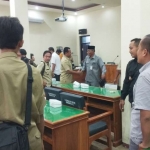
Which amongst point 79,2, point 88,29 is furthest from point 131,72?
point 88,29

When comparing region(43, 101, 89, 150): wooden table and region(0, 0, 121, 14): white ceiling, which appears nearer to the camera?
region(43, 101, 89, 150): wooden table

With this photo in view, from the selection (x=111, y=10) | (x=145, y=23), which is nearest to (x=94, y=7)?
(x=111, y=10)

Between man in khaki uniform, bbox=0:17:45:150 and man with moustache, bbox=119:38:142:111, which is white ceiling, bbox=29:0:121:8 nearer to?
man with moustache, bbox=119:38:142:111

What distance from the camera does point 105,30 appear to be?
8562 millimetres

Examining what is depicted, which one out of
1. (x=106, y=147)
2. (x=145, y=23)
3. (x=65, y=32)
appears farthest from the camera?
(x=65, y=32)

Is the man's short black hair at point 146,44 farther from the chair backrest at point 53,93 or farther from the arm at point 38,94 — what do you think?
the chair backrest at point 53,93

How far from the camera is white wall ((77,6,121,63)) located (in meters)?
8.13

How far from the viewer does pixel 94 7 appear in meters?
8.34

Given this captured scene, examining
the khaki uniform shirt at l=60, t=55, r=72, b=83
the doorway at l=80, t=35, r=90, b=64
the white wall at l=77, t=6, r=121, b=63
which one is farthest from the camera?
the doorway at l=80, t=35, r=90, b=64

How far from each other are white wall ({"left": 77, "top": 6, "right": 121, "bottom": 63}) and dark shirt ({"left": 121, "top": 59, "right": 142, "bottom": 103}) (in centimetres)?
567

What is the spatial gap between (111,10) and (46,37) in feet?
9.63

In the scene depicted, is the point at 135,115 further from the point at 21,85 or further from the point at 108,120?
the point at 108,120

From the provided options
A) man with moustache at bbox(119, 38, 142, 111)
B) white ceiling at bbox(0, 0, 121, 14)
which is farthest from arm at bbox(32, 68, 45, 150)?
white ceiling at bbox(0, 0, 121, 14)

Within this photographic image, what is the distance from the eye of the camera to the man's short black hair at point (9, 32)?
3.47 feet
